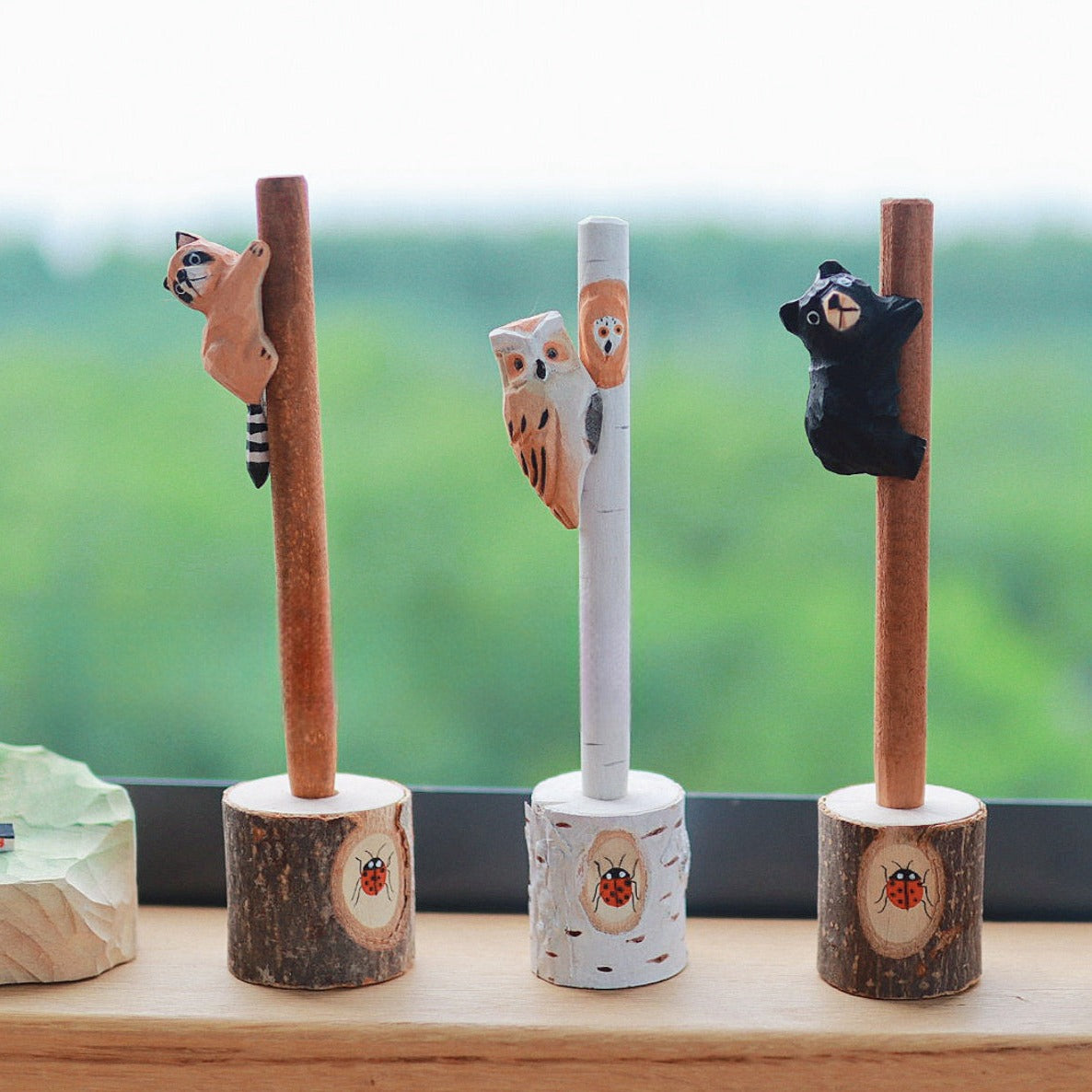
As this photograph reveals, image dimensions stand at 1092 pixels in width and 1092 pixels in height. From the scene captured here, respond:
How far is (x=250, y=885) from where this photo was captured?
688mm

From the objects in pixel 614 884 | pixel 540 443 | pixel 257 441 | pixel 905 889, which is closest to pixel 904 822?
pixel 905 889

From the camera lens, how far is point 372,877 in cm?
69

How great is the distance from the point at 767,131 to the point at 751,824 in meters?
0.41

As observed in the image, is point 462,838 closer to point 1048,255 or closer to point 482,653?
point 482,653

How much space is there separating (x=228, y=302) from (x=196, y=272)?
0.07ft

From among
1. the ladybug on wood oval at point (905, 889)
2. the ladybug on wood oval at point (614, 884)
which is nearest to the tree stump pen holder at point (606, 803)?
the ladybug on wood oval at point (614, 884)

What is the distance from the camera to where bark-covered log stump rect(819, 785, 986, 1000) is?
0.67 meters

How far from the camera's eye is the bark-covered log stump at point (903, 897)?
666 millimetres

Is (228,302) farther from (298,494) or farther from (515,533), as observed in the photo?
(515,533)

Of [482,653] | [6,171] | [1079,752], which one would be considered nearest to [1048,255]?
[1079,752]

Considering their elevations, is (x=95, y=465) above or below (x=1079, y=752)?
above

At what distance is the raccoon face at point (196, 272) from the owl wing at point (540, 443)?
0.15m

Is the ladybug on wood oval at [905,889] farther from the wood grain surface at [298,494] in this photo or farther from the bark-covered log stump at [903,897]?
the wood grain surface at [298,494]

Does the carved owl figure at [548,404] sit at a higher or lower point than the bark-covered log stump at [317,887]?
higher
